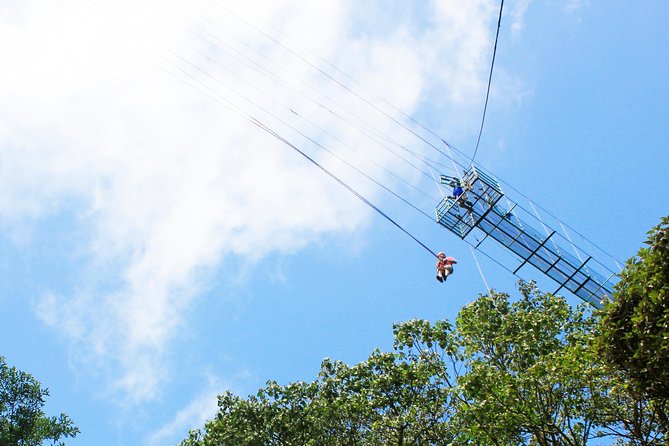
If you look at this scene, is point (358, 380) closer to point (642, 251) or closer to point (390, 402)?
point (390, 402)

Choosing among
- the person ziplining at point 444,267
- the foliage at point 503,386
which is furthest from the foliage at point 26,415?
the person ziplining at point 444,267

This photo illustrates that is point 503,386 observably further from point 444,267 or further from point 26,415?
point 26,415

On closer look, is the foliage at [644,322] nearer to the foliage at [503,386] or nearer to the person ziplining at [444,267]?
the foliage at [503,386]

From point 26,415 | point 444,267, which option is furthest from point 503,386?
point 26,415

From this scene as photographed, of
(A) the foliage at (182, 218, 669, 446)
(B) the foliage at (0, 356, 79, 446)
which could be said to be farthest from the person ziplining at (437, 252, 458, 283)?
(B) the foliage at (0, 356, 79, 446)

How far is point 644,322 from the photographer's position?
1184cm

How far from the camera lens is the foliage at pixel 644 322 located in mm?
11391

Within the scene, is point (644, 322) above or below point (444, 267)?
below

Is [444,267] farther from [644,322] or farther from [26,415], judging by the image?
[26,415]

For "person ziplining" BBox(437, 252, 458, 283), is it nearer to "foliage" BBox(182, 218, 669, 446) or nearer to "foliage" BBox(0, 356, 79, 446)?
"foliage" BBox(182, 218, 669, 446)

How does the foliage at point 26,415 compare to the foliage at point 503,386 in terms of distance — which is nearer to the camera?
the foliage at point 503,386

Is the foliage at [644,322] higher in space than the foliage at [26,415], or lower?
lower

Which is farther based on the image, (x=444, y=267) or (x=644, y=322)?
(x=444, y=267)

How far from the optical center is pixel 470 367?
17531 millimetres
